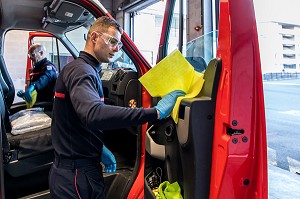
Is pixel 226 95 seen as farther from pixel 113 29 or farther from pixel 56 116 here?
pixel 56 116

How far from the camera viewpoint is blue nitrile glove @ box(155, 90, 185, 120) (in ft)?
4.25

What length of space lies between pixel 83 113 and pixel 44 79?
9.76ft

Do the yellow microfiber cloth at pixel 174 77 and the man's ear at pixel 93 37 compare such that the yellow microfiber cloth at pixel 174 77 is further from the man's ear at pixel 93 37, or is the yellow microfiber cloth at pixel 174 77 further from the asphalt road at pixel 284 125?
the asphalt road at pixel 284 125

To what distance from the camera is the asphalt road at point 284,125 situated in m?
5.37

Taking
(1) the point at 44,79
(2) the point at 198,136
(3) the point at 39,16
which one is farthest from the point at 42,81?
(2) the point at 198,136

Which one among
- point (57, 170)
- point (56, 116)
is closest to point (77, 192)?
point (57, 170)

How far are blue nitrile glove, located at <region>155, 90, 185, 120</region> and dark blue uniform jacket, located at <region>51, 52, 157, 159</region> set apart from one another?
38mm

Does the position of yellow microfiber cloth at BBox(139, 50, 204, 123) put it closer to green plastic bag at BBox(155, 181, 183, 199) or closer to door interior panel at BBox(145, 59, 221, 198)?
door interior panel at BBox(145, 59, 221, 198)

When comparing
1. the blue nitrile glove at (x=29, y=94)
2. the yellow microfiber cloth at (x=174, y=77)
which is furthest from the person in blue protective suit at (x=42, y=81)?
the yellow microfiber cloth at (x=174, y=77)

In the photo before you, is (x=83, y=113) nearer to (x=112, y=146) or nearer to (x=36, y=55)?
(x=112, y=146)

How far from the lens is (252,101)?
43.1 inches

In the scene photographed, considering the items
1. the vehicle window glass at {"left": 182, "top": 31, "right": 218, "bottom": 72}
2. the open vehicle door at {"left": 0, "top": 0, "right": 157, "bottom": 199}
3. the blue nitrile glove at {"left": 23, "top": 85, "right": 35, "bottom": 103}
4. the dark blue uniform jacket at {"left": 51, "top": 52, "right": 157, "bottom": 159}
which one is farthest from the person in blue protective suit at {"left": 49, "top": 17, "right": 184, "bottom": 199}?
the blue nitrile glove at {"left": 23, "top": 85, "right": 35, "bottom": 103}

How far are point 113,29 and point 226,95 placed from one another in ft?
2.73

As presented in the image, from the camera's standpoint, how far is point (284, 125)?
25.6ft
